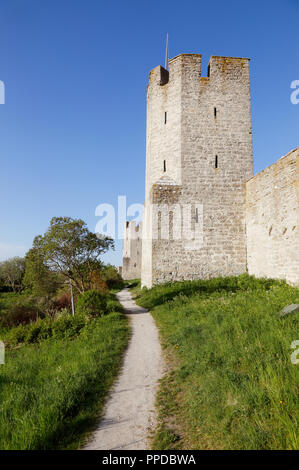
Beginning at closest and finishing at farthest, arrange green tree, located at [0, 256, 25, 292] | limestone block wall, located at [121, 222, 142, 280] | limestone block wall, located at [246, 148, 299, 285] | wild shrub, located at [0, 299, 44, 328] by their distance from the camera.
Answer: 1. limestone block wall, located at [246, 148, 299, 285]
2. wild shrub, located at [0, 299, 44, 328]
3. limestone block wall, located at [121, 222, 142, 280]
4. green tree, located at [0, 256, 25, 292]

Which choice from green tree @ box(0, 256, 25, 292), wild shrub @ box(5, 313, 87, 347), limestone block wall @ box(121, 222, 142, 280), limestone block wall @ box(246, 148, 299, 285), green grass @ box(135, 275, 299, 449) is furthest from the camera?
green tree @ box(0, 256, 25, 292)

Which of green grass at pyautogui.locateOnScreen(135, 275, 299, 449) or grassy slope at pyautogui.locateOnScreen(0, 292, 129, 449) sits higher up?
green grass at pyautogui.locateOnScreen(135, 275, 299, 449)

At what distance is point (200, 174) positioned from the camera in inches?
561

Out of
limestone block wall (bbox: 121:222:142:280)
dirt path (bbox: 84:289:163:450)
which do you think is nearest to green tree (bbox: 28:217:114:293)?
dirt path (bbox: 84:289:163:450)

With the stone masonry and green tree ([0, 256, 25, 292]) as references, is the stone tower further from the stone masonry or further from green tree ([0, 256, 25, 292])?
green tree ([0, 256, 25, 292])

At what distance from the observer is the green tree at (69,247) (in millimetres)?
11922

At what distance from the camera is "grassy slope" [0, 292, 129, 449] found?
3.02 m

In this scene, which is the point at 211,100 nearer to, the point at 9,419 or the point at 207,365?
the point at 207,365

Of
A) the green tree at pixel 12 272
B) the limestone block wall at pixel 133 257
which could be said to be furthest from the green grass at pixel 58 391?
the green tree at pixel 12 272

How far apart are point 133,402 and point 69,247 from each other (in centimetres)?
925

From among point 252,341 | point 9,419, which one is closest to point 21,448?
point 9,419

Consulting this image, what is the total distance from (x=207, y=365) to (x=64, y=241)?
9.47m

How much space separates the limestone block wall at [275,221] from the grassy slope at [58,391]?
24.1 ft

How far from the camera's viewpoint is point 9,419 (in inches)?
136
